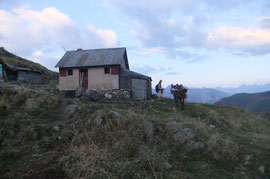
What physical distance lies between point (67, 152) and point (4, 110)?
4094 mm

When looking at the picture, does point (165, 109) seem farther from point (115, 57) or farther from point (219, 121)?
point (115, 57)

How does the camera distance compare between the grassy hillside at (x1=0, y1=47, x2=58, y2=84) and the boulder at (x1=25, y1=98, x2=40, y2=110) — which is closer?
the boulder at (x1=25, y1=98, x2=40, y2=110)

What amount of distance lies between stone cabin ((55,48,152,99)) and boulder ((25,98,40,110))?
1009 cm

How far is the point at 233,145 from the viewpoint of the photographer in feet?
23.4

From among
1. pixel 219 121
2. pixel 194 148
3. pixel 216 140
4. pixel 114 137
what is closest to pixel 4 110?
pixel 114 137

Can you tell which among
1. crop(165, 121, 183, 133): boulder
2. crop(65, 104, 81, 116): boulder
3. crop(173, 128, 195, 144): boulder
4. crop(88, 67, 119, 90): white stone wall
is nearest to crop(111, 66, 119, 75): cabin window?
crop(88, 67, 119, 90): white stone wall

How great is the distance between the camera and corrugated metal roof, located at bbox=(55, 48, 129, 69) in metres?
18.4

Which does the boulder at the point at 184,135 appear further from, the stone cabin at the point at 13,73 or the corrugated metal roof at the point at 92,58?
the stone cabin at the point at 13,73

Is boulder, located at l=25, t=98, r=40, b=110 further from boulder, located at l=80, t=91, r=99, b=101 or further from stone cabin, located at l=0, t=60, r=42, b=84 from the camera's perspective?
stone cabin, located at l=0, t=60, r=42, b=84

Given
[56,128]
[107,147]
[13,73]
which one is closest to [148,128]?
[107,147]

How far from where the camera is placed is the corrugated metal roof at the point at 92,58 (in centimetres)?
1842

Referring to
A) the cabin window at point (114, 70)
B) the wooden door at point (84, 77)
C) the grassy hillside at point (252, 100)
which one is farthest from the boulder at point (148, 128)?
the grassy hillside at point (252, 100)

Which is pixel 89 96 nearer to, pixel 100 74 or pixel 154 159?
pixel 100 74

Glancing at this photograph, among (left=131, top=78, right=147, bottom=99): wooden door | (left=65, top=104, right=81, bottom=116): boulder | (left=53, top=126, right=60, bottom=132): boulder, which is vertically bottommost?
(left=53, top=126, right=60, bottom=132): boulder
